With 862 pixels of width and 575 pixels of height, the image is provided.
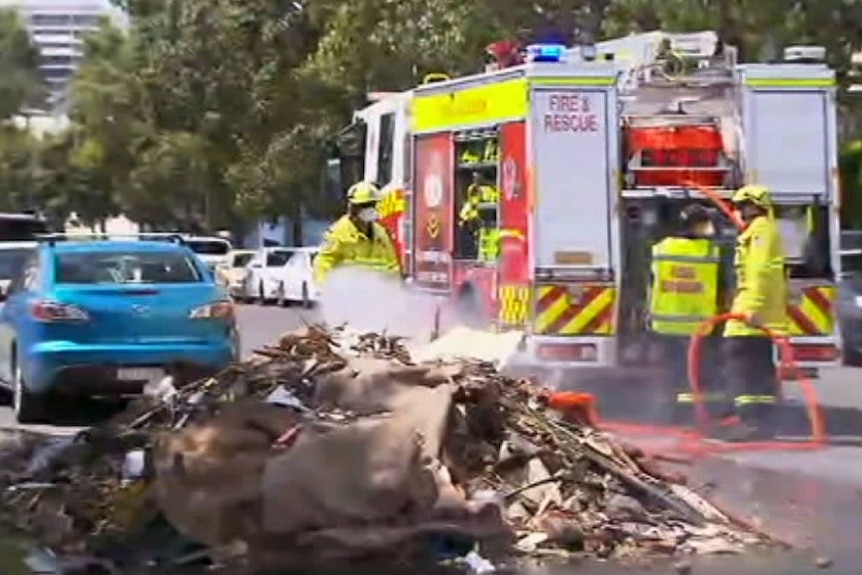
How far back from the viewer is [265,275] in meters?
42.8

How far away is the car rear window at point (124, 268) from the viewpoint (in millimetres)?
14945

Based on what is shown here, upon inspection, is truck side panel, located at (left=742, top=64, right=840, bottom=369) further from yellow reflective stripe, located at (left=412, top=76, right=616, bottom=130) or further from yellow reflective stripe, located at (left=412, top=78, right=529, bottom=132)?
yellow reflective stripe, located at (left=412, top=78, right=529, bottom=132)

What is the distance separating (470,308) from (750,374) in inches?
122

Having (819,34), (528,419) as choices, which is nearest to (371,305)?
(528,419)

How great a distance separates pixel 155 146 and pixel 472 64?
27648 mm

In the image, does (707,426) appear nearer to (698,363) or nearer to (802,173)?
(698,363)

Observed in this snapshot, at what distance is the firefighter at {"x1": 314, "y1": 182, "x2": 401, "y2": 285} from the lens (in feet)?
54.9

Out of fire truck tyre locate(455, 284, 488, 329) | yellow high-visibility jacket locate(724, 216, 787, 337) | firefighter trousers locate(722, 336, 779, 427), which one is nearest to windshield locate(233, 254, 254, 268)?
fire truck tyre locate(455, 284, 488, 329)

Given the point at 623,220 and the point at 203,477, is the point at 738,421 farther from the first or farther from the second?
the point at 203,477

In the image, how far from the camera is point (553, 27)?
27.3 m

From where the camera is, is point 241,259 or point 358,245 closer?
point 358,245

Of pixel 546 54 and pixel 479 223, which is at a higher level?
pixel 546 54

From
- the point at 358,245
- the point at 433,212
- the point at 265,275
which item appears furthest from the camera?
the point at 265,275

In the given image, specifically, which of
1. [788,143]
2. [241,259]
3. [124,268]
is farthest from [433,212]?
[241,259]
